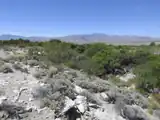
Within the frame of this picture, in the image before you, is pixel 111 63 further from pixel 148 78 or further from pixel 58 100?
pixel 58 100

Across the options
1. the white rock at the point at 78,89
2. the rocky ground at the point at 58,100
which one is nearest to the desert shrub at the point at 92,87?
the rocky ground at the point at 58,100

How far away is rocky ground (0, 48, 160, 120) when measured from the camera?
8.41 meters

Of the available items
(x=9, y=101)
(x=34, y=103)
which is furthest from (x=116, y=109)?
(x=9, y=101)

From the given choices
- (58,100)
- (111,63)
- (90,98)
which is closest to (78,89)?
(90,98)

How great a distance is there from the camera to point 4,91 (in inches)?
370

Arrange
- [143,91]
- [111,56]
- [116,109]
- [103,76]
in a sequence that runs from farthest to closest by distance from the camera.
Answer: [111,56] → [103,76] → [143,91] → [116,109]

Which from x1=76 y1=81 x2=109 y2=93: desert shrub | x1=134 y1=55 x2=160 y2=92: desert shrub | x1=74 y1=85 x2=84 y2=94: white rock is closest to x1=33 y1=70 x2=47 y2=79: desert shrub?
x1=76 y1=81 x2=109 y2=93: desert shrub

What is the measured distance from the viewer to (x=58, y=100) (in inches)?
359

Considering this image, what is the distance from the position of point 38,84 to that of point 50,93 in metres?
1.23

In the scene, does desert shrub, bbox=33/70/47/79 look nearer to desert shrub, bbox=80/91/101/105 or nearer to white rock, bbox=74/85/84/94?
white rock, bbox=74/85/84/94

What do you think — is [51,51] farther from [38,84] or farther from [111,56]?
[38,84]

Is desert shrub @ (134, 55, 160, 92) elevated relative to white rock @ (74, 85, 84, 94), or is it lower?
lower

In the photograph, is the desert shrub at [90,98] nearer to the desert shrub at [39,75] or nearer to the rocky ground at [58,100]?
the rocky ground at [58,100]

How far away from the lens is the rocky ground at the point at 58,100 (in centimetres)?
841
